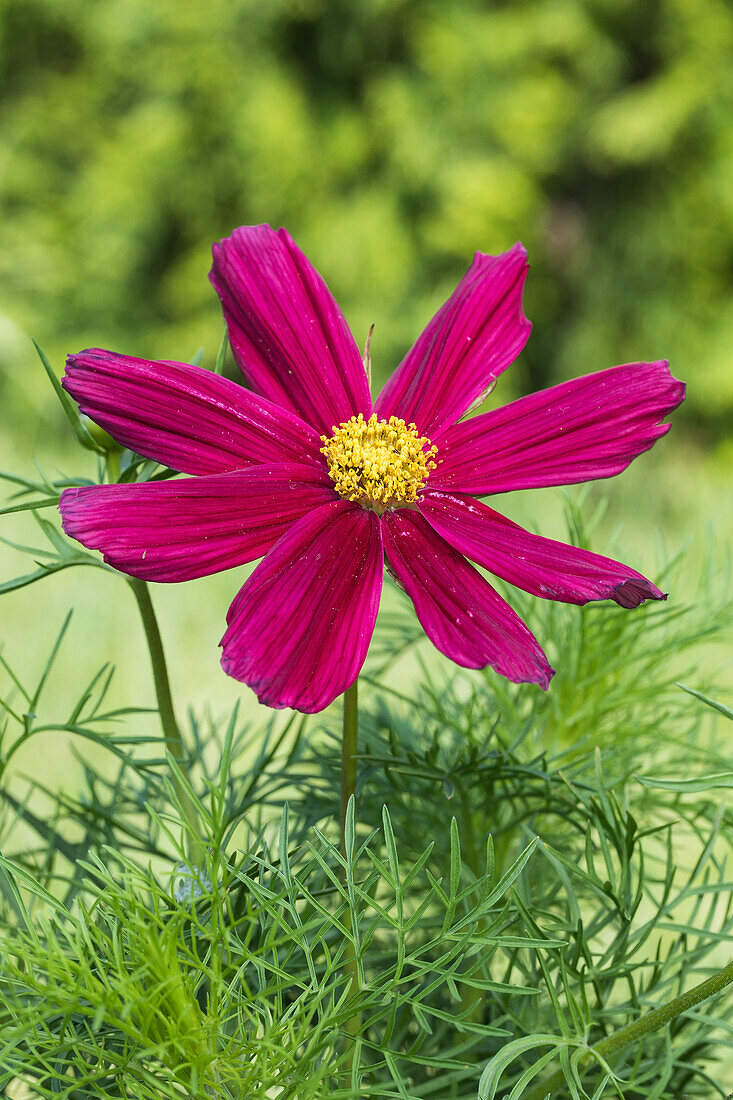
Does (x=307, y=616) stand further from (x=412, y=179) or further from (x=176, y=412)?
(x=412, y=179)

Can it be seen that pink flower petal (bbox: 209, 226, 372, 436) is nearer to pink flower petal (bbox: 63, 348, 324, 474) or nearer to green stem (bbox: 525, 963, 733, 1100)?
pink flower petal (bbox: 63, 348, 324, 474)

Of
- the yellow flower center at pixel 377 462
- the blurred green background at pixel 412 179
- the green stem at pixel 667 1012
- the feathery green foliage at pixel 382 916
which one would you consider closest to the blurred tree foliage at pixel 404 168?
the blurred green background at pixel 412 179

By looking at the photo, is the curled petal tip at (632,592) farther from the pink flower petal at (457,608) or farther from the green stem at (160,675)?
the green stem at (160,675)

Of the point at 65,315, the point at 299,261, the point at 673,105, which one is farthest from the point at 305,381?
the point at 65,315

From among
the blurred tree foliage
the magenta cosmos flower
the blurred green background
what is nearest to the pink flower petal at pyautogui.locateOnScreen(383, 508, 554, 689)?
the magenta cosmos flower

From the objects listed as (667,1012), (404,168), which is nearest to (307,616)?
(667,1012)

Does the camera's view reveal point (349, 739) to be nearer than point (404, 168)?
Yes

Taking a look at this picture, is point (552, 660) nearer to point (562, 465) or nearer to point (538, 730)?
point (538, 730)
